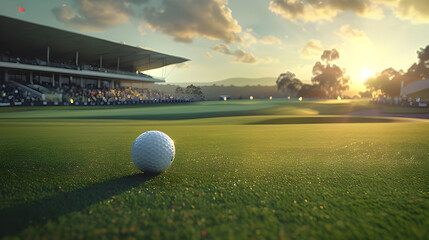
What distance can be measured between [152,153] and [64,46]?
55.6 meters

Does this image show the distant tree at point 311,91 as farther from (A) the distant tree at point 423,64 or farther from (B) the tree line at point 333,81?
(A) the distant tree at point 423,64

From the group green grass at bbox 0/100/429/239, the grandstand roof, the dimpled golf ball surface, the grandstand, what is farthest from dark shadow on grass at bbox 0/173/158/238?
the grandstand roof

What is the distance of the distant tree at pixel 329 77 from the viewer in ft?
257

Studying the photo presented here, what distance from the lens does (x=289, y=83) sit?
84.1 m

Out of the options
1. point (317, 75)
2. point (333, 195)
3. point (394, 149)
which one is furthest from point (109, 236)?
point (317, 75)

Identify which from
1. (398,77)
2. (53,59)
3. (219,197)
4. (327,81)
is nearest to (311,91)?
(327,81)

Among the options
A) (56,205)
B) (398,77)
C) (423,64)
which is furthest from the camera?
(398,77)

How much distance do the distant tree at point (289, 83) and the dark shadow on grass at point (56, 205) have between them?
86.5m

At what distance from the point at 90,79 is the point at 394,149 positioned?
227 ft

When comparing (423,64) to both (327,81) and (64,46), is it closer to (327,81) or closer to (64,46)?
(327,81)

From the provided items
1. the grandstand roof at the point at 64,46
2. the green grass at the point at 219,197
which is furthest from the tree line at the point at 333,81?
the green grass at the point at 219,197

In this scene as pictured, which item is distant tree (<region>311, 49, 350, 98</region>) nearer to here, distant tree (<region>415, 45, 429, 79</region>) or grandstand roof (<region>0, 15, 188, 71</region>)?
distant tree (<region>415, 45, 429, 79</region>)

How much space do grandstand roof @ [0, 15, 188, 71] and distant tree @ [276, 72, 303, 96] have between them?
37747mm

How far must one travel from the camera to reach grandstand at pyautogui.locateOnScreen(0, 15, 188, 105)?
38.5 metres
